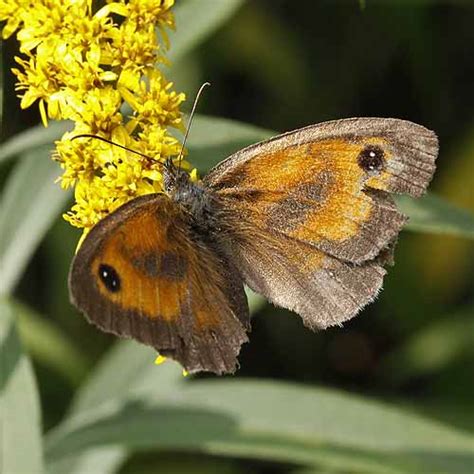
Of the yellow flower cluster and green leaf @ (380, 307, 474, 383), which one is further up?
the yellow flower cluster

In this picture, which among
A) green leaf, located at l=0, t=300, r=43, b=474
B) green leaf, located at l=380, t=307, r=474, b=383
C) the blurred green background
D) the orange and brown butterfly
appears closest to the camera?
the orange and brown butterfly

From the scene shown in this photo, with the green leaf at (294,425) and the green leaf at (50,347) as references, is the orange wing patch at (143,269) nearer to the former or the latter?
the green leaf at (294,425)

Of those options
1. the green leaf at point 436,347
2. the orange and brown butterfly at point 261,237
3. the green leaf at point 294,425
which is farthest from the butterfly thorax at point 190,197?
the green leaf at point 436,347

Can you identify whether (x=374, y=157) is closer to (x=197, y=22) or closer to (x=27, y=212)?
(x=197, y=22)

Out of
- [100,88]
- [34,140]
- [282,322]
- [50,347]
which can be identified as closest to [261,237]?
[100,88]

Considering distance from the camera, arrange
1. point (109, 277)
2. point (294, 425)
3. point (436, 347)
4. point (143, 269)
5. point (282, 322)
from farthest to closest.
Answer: point (282, 322), point (436, 347), point (294, 425), point (143, 269), point (109, 277)

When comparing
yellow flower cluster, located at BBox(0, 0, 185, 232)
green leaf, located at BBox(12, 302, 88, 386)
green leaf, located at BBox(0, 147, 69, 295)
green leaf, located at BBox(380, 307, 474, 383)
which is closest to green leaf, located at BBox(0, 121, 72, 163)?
yellow flower cluster, located at BBox(0, 0, 185, 232)

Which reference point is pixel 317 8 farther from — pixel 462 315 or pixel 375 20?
pixel 462 315

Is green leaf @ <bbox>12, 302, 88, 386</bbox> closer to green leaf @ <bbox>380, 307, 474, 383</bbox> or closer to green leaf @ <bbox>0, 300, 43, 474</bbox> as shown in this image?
green leaf @ <bbox>0, 300, 43, 474</bbox>
